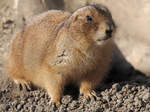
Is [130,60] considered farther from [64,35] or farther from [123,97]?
[64,35]

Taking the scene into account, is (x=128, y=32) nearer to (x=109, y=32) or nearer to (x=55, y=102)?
(x=109, y=32)

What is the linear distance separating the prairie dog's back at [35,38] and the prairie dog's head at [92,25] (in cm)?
59

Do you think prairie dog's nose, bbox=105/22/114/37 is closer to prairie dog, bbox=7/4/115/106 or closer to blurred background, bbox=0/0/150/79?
prairie dog, bbox=7/4/115/106

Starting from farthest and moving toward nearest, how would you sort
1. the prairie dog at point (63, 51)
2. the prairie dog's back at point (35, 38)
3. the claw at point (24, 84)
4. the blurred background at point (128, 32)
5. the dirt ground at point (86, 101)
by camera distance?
the blurred background at point (128, 32) → the claw at point (24, 84) → the prairie dog's back at point (35, 38) → the dirt ground at point (86, 101) → the prairie dog at point (63, 51)

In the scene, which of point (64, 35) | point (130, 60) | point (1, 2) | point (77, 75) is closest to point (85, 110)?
point (77, 75)

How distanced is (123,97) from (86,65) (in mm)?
669

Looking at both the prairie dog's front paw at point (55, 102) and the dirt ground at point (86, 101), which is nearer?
the dirt ground at point (86, 101)

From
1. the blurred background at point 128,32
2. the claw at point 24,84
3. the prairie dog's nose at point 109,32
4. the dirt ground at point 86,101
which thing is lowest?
the dirt ground at point 86,101

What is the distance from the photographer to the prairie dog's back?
516 cm

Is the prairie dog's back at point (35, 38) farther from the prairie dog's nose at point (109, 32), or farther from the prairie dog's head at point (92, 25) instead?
the prairie dog's nose at point (109, 32)

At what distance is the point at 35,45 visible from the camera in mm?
5285

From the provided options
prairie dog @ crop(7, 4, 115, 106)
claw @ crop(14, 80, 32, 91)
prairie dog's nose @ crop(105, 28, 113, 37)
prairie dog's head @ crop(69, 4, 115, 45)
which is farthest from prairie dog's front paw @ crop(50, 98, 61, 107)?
prairie dog's nose @ crop(105, 28, 113, 37)

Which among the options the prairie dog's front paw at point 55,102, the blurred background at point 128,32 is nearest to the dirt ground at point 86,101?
the prairie dog's front paw at point 55,102

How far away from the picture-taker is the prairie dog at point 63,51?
14.5 feet
